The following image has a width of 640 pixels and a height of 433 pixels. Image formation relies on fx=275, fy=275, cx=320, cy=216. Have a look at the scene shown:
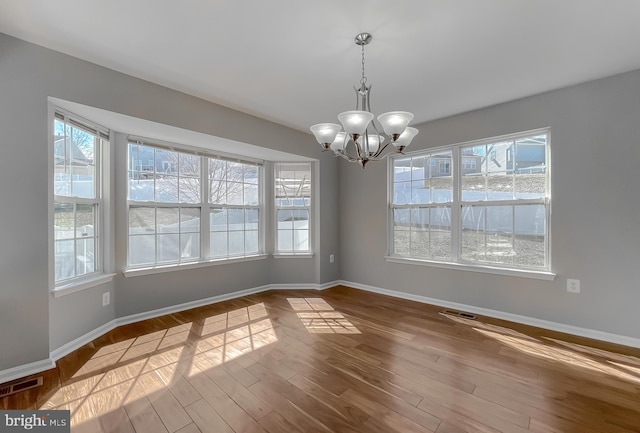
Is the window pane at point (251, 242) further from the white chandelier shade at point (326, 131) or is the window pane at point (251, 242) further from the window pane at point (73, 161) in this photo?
the white chandelier shade at point (326, 131)

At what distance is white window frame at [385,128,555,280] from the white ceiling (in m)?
0.76

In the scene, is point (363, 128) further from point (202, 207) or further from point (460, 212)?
point (202, 207)

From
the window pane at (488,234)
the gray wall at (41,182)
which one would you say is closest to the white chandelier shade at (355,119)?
the gray wall at (41,182)

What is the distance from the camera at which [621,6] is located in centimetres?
177

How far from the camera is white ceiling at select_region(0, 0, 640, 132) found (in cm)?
179

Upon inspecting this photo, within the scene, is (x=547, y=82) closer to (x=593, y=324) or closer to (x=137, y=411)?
(x=593, y=324)

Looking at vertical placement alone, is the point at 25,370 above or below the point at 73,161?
below

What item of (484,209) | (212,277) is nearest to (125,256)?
(212,277)

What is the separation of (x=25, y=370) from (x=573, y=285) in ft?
16.3

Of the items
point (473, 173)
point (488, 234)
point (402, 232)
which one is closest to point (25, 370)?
point (402, 232)

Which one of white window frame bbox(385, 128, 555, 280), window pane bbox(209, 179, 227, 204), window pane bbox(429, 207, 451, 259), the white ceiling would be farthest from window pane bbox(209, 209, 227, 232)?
window pane bbox(429, 207, 451, 259)

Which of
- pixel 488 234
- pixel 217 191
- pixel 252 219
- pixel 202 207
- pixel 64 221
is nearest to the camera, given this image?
pixel 64 221

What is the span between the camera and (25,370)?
2.10 meters

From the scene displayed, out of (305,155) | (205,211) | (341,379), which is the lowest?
(341,379)
